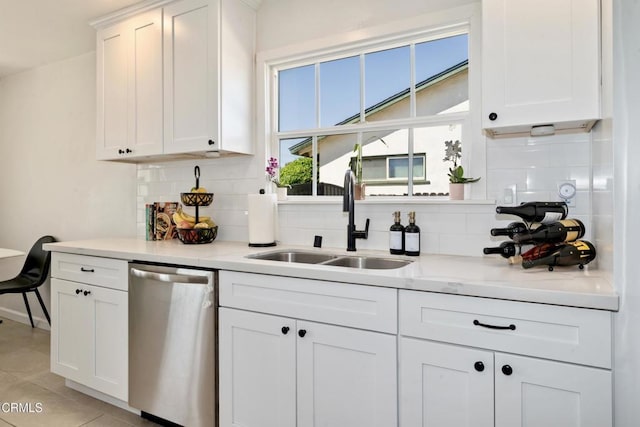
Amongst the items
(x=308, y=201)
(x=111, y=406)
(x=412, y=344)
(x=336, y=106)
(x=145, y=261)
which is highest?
(x=336, y=106)

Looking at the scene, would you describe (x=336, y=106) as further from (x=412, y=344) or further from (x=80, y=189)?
(x=80, y=189)

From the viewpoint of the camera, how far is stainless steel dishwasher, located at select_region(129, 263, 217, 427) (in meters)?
1.87

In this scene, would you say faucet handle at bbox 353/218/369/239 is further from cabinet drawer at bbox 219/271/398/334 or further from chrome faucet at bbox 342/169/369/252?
cabinet drawer at bbox 219/271/398/334

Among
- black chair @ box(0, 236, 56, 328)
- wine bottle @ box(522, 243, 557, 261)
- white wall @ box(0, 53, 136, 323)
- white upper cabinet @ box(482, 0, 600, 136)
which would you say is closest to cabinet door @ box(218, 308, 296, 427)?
wine bottle @ box(522, 243, 557, 261)

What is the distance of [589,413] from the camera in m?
1.14

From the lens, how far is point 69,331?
244cm

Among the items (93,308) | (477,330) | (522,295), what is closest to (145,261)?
(93,308)

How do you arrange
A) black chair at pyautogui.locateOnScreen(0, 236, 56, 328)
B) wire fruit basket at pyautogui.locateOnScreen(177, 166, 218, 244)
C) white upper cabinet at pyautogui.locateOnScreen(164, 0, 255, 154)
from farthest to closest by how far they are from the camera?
black chair at pyautogui.locateOnScreen(0, 236, 56, 328) < wire fruit basket at pyautogui.locateOnScreen(177, 166, 218, 244) < white upper cabinet at pyautogui.locateOnScreen(164, 0, 255, 154)

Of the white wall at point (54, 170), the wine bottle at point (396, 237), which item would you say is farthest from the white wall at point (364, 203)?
the white wall at point (54, 170)

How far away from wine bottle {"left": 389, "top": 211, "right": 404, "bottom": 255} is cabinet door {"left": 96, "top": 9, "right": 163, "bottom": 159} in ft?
5.38

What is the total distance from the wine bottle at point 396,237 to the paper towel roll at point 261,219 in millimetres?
778

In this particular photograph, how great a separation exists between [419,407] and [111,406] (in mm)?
2000

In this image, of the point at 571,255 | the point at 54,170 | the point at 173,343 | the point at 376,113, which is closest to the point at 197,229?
the point at 173,343

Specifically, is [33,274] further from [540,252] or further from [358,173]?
[540,252]
